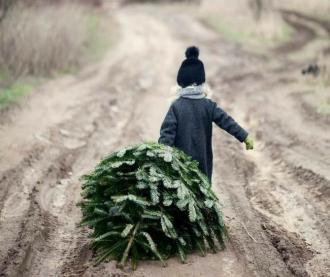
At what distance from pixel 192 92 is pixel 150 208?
1514mm

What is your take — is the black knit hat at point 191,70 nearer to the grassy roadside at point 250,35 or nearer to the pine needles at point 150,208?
the pine needles at point 150,208

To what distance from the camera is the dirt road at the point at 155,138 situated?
5.98 meters

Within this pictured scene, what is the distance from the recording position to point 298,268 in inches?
230

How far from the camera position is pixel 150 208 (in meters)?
5.66

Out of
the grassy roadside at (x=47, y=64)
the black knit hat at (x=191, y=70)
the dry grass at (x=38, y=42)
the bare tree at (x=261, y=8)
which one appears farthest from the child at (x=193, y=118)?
the bare tree at (x=261, y=8)

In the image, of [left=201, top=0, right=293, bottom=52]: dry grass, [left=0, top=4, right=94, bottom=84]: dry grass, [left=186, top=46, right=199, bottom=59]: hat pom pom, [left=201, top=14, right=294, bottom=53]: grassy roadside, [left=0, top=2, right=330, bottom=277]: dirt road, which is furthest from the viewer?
[left=201, top=0, right=293, bottom=52]: dry grass

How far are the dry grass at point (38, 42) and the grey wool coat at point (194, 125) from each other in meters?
9.02

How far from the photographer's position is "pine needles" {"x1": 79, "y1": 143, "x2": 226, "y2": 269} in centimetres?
558

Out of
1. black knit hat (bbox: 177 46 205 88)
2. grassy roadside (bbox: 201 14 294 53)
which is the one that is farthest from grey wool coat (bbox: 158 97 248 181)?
grassy roadside (bbox: 201 14 294 53)

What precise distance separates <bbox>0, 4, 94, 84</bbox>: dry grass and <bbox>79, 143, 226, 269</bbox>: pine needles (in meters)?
9.52

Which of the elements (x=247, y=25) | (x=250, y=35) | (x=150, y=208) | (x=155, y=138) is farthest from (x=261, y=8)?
(x=150, y=208)

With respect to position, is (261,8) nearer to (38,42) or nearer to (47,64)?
(47,64)

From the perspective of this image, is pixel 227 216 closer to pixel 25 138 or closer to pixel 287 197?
pixel 287 197

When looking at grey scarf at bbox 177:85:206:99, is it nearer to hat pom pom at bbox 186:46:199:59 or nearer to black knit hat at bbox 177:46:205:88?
black knit hat at bbox 177:46:205:88
